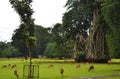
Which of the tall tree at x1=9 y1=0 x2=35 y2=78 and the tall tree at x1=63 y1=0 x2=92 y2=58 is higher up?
the tall tree at x1=63 y1=0 x2=92 y2=58

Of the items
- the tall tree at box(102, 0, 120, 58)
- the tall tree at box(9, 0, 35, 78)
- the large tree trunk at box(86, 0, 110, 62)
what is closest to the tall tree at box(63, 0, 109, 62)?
the large tree trunk at box(86, 0, 110, 62)

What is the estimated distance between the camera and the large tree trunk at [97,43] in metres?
84.9

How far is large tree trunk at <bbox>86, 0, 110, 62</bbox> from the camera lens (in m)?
84.9

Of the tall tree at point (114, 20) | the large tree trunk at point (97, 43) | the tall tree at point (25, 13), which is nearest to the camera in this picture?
the tall tree at point (25, 13)

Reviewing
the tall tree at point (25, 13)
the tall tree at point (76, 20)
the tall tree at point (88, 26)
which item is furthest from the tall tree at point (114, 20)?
the tall tree at point (76, 20)

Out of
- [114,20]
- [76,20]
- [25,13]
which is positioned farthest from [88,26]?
[25,13]

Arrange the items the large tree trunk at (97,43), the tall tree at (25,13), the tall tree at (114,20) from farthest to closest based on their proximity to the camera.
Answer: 1. the large tree trunk at (97,43)
2. the tall tree at (114,20)
3. the tall tree at (25,13)

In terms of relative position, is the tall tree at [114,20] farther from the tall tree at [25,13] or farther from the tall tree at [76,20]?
the tall tree at [76,20]

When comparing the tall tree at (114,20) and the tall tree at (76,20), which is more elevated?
the tall tree at (76,20)

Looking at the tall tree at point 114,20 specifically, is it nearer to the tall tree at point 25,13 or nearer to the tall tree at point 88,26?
the tall tree at point 25,13

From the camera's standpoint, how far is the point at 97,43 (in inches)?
3391

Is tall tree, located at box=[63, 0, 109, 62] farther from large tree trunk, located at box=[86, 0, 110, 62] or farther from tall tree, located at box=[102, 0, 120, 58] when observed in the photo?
tall tree, located at box=[102, 0, 120, 58]

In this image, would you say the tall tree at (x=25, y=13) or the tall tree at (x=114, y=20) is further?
the tall tree at (x=114, y=20)

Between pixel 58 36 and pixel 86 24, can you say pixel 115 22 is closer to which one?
pixel 86 24
